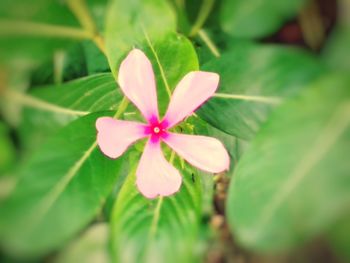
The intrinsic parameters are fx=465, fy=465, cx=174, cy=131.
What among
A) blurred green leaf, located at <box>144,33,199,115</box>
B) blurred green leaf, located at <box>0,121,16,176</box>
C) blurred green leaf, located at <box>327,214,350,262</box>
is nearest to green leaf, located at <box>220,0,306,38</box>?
blurred green leaf, located at <box>144,33,199,115</box>

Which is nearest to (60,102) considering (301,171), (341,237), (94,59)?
(94,59)

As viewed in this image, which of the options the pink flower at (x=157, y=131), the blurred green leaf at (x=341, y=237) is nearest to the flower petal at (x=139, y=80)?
the pink flower at (x=157, y=131)

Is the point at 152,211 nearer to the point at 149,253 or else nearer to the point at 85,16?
the point at 149,253

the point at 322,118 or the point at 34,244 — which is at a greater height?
the point at 322,118

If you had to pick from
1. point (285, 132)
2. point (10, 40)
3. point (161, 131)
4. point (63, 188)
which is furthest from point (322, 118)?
point (10, 40)

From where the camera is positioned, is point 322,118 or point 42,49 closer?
point 322,118

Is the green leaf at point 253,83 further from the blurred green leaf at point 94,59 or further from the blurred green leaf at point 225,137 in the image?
the blurred green leaf at point 94,59

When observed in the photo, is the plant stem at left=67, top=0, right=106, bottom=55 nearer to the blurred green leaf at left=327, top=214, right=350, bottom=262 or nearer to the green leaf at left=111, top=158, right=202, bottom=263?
the green leaf at left=111, top=158, right=202, bottom=263
